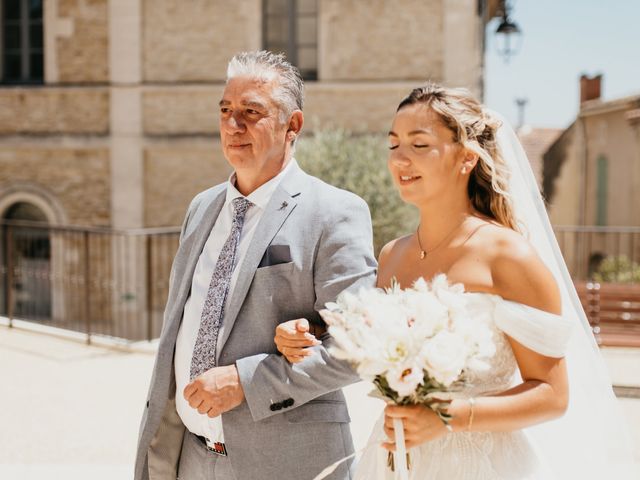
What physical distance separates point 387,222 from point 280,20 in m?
5.11

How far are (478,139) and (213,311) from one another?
946mm

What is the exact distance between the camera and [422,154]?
1976 mm

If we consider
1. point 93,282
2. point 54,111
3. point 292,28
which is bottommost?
point 93,282

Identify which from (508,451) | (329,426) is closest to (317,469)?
(329,426)

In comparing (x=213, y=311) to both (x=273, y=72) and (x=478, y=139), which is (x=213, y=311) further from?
(x=478, y=139)

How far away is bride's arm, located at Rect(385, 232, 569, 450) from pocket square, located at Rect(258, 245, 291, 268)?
0.64 meters

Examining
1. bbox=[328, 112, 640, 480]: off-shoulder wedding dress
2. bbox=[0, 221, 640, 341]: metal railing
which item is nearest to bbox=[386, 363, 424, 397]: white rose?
bbox=[328, 112, 640, 480]: off-shoulder wedding dress

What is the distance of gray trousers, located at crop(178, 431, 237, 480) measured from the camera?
7.61 feet

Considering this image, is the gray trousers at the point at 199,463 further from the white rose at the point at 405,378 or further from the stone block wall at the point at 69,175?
the stone block wall at the point at 69,175

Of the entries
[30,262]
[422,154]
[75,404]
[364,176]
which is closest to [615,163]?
[364,176]

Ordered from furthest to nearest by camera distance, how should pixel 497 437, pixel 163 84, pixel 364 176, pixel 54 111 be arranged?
pixel 54 111 < pixel 163 84 < pixel 364 176 < pixel 497 437

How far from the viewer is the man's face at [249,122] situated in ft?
7.52

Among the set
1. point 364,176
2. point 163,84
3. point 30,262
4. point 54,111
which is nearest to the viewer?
point 364,176

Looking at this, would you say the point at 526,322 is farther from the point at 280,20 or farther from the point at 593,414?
the point at 280,20
